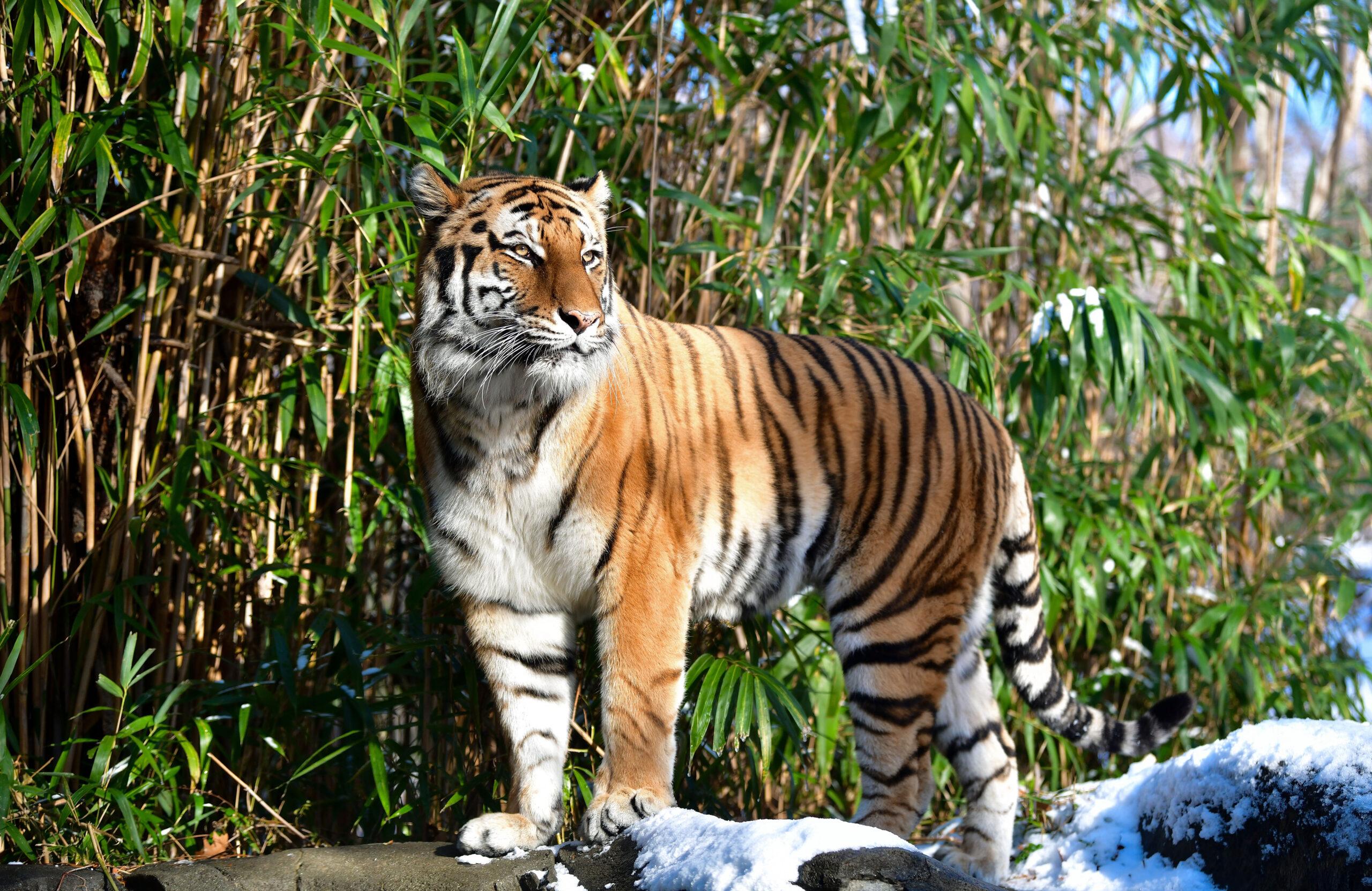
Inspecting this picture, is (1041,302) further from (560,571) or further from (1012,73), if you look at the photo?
(560,571)

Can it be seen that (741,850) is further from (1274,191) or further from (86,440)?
Result: (1274,191)

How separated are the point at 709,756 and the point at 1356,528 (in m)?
2.55

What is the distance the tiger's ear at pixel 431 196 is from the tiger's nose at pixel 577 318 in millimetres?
384

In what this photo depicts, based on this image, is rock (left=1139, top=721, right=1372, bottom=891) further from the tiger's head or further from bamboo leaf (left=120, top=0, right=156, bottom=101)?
bamboo leaf (left=120, top=0, right=156, bottom=101)

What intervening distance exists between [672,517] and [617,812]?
0.62 meters

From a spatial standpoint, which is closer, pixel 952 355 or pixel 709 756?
pixel 709 756

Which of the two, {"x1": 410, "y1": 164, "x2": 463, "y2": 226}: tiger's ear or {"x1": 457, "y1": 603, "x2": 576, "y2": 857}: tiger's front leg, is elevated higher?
{"x1": 410, "y1": 164, "x2": 463, "y2": 226}: tiger's ear

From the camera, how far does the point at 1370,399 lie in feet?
14.8

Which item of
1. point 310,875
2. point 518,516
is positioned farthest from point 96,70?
point 310,875

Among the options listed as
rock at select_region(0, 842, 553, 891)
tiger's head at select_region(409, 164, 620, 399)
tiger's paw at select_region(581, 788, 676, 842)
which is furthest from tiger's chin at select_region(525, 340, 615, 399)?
rock at select_region(0, 842, 553, 891)

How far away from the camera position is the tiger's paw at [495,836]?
7.35 feet

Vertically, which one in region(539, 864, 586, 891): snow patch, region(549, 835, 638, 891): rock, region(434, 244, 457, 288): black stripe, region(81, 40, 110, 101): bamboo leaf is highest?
region(81, 40, 110, 101): bamboo leaf

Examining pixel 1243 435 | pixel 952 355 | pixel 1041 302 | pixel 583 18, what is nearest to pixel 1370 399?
pixel 1243 435

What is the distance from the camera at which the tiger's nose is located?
2.25 m
